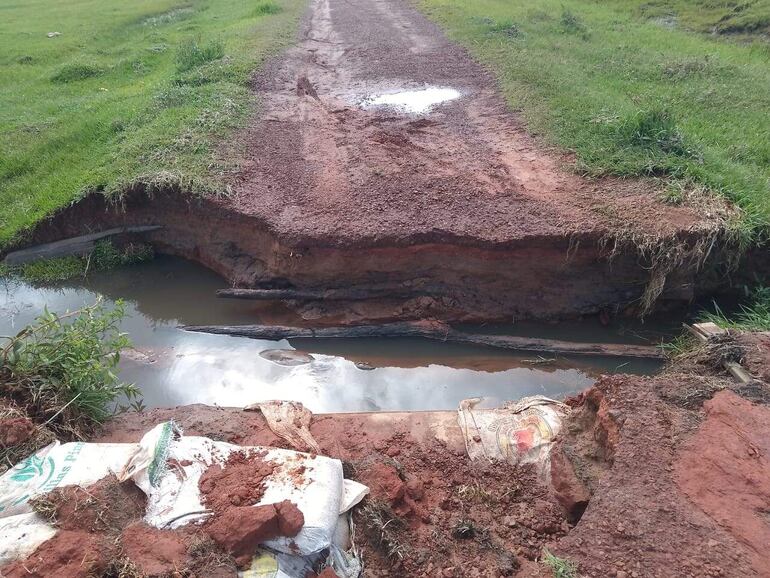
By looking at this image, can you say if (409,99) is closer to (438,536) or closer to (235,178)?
(235,178)

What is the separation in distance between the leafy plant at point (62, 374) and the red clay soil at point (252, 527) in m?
1.75

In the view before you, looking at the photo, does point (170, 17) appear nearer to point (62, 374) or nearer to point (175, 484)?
point (62, 374)

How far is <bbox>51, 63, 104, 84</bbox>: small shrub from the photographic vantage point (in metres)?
11.4

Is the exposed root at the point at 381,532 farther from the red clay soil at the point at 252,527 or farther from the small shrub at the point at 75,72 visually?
the small shrub at the point at 75,72

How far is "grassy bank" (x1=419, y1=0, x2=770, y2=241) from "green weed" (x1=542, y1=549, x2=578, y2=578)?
4343 millimetres

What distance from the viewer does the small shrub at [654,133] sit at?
23.0 feet

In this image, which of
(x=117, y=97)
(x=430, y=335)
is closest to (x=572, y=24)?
(x=117, y=97)

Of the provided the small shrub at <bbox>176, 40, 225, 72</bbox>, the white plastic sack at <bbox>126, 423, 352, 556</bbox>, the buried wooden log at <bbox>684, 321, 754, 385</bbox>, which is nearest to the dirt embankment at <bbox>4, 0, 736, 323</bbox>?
the buried wooden log at <bbox>684, 321, 754, 385</bbox>

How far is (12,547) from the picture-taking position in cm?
274

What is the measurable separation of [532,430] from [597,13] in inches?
530

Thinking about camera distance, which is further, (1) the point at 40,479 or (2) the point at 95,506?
(1) the point at 40,479

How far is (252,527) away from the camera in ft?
9.38

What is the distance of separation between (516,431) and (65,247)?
6047mm

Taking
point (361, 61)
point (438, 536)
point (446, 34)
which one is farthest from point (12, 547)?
point (446, 34)
